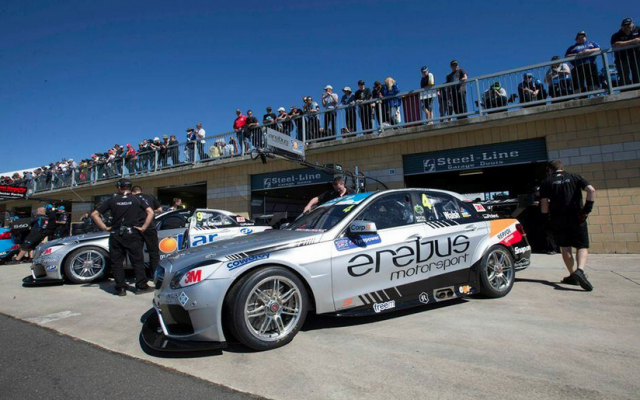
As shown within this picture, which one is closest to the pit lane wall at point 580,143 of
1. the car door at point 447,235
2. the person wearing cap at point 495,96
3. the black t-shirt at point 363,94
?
the person wearing cap at point 495,96

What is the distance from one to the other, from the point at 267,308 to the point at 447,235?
2.25 meters

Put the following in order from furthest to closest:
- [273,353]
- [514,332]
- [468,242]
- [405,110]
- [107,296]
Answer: [405,110], [107,296], [468,242], [514,332], [273,353]

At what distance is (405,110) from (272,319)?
28.8 ft

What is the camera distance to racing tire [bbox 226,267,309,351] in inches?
106

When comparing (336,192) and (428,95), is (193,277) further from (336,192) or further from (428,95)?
(428,95)

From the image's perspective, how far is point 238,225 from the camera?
23.4 ft

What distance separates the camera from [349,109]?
1116 centimetres

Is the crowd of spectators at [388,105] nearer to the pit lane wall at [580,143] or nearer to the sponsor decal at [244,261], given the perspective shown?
the pit lane wall at [580,143]

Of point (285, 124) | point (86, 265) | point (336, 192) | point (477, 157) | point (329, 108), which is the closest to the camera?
point (336, 192)

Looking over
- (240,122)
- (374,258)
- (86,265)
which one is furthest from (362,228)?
(240,122)

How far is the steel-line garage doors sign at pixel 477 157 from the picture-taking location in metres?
9.00

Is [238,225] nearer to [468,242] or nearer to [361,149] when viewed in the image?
[468,242]

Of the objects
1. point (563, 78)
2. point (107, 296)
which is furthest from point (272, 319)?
point (563, 78)

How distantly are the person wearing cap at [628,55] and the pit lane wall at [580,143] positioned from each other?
502 millimetres
